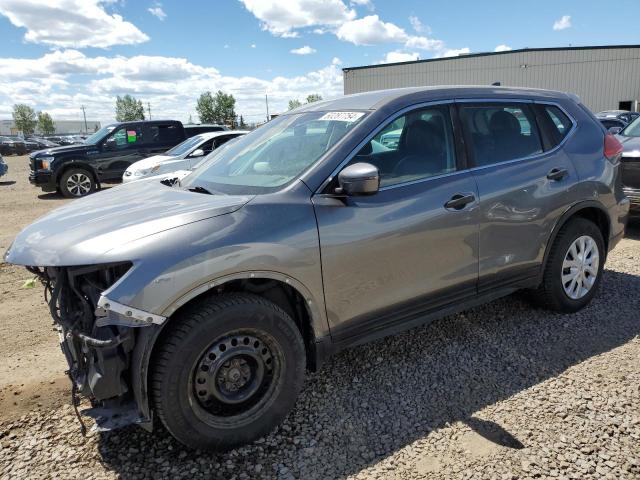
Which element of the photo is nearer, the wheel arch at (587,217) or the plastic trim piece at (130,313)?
the plastic trim piece at (130,313)

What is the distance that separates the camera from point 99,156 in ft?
42.1

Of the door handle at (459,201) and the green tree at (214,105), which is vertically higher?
the green tree at (214,105)

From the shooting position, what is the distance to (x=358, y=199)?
9.26ft

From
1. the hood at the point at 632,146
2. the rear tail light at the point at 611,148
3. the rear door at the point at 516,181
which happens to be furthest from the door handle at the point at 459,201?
the hood at the point at 632,146

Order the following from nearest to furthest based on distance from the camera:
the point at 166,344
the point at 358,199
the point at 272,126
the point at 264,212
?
the point at 166,344
the point at 264,212
the point at 358,199
the point at 272,126

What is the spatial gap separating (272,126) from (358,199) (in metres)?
1.22

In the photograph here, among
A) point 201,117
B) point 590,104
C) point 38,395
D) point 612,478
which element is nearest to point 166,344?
point 38,395

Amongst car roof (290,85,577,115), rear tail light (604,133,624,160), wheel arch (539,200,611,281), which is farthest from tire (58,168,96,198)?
rear tail light (604,133,624,160)

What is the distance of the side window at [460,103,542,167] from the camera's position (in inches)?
136

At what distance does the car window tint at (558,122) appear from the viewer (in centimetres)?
390

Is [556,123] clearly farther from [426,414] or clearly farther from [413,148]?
[426,414]

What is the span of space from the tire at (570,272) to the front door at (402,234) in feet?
3.06

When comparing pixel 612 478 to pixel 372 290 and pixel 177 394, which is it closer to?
→ pixel 372 290

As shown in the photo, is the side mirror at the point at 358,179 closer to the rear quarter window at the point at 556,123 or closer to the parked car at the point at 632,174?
the rear quarter window at the point at 556,123
